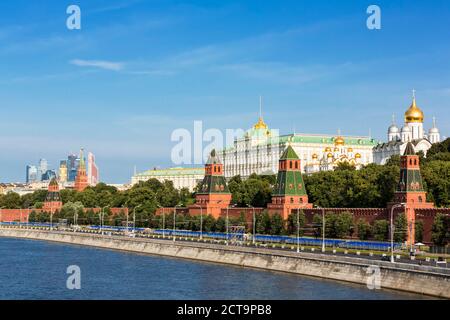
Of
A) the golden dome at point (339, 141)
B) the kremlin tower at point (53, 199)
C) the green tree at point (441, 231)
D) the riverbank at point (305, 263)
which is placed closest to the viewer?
the riverbank at point (305, 263)

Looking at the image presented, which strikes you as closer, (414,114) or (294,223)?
(294,223)

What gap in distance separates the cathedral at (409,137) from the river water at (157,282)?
8254cm

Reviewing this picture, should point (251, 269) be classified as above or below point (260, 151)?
below

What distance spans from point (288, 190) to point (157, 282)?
1744 inches

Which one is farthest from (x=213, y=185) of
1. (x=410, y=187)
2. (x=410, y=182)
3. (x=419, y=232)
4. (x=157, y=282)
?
(x=157, y=282)

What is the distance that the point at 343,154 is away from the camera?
171 meters

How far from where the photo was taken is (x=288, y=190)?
10425 cm

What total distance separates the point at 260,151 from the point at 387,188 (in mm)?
94315

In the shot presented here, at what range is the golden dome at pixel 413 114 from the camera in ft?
525

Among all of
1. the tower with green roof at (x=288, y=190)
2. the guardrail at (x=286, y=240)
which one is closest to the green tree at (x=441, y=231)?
the guardrail at (x=286, y=240)

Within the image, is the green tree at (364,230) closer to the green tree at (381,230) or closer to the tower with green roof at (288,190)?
the green tree at (381,230)

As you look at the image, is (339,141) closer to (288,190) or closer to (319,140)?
(319,140)
